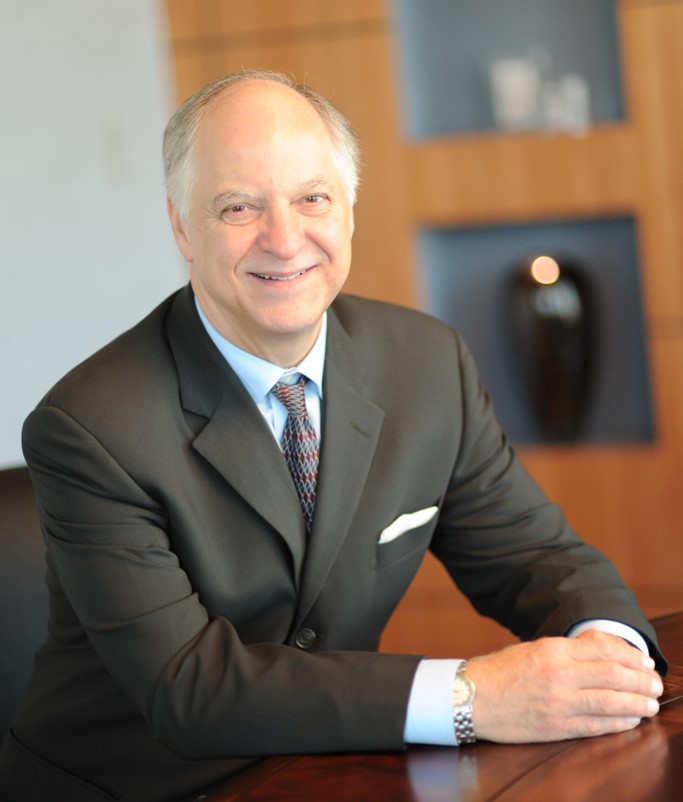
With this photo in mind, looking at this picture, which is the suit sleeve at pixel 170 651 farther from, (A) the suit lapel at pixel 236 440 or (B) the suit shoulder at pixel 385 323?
(B) the suit shoulder at pixel 385 323

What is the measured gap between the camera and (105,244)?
4.55 meters

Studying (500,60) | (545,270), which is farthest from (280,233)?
(500,60)

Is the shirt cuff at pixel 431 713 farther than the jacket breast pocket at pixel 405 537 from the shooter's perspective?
No

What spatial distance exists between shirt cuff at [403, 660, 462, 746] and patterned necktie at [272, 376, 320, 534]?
43 cm

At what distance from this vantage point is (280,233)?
179 cm

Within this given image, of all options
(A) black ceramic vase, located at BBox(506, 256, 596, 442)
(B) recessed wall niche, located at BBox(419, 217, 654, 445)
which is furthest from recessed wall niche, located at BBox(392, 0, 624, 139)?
(A) black ceramic vase, located at BBox(506, 256, 596, 442)

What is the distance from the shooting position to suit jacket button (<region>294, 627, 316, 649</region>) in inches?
71.8

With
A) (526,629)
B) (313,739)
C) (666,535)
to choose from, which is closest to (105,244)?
(666,535)

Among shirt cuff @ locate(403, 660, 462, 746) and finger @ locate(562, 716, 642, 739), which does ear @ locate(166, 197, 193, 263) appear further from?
finger @ locate(562, 716, 642, 739)

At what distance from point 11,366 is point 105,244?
57 cm

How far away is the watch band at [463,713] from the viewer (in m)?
1.41

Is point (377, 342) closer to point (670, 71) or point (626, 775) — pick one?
point (626, 775)

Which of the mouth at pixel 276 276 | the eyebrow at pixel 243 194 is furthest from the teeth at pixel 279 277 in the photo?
the eyebrow at pixel 243 194

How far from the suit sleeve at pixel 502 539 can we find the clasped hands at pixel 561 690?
25 cm
